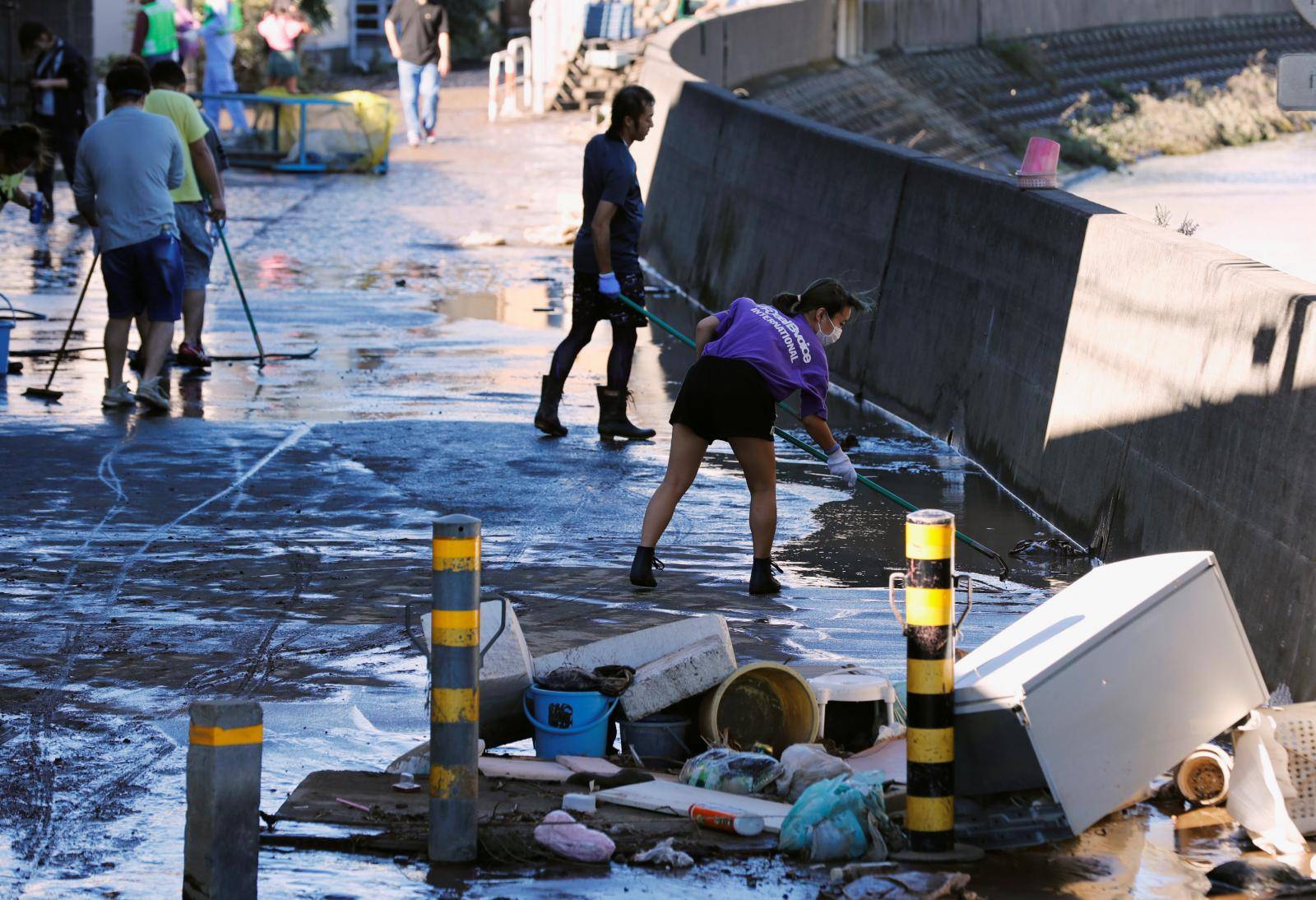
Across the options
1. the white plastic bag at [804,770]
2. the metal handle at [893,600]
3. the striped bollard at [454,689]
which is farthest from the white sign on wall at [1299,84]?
the striped bollard at [454,689]

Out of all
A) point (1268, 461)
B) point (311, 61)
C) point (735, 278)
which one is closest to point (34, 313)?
point (735, 278)

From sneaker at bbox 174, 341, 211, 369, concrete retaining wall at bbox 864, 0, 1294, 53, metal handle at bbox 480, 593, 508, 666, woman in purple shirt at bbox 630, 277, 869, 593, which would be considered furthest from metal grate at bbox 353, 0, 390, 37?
metal handle at bbox 480, 593, 508, 666

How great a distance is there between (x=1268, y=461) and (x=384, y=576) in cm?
361

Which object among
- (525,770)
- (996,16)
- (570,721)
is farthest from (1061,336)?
(996,16)

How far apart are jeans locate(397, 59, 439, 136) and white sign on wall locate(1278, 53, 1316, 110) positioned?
952 inches

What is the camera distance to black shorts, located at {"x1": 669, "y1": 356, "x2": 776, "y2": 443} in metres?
8.93

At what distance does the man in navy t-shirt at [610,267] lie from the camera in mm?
12258

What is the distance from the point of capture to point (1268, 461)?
7785mm

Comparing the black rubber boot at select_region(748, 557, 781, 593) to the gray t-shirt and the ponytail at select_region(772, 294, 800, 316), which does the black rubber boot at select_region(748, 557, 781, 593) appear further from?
the gray t-shirt

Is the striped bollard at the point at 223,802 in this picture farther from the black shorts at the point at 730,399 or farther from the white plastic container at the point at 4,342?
the white plastic container at the point at 4,342

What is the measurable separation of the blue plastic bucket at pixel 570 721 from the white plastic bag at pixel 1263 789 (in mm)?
1834

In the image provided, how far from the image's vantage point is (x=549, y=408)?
12742 millimetres

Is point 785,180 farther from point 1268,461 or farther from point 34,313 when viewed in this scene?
point 1268,461

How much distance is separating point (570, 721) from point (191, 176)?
8.22m
